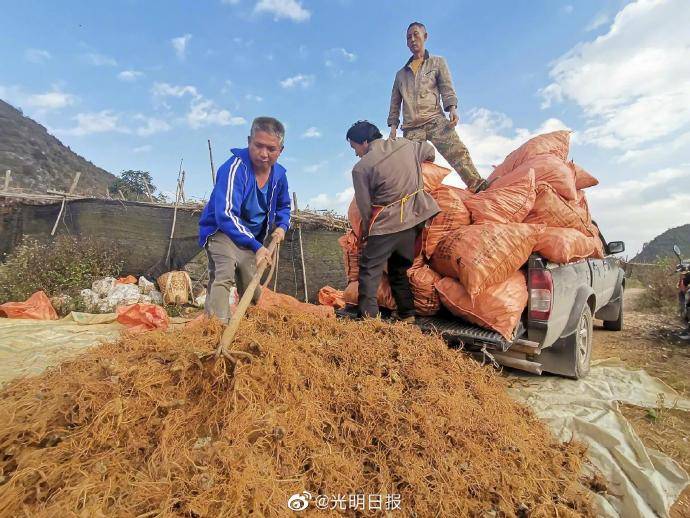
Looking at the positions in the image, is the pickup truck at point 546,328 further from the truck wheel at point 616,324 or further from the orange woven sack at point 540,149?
the truck wheel at point 616,324

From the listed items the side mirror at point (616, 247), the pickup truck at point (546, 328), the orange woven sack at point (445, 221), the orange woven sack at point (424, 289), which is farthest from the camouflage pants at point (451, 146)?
the side mirror at point (616, 247)

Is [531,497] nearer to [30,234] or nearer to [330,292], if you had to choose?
[330,292]

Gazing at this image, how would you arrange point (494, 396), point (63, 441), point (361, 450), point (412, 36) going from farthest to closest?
point (412, 36) < point (494, 396) < point (361, 450) < point (63, 441)

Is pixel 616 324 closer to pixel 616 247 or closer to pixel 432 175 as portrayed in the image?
pixel 616 247

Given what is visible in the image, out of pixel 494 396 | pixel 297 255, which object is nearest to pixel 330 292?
pixel 297 255

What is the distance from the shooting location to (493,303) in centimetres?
271

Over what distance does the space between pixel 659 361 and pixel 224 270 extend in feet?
16.9

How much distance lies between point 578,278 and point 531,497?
2.46 meters

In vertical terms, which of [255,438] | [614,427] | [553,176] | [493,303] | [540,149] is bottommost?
[614,427]

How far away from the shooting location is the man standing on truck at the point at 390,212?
304 cm

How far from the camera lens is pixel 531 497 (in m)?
1.61

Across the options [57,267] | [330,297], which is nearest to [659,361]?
[330,297]

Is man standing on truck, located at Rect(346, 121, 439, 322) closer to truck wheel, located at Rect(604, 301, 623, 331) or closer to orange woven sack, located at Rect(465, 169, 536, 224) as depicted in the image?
orange woven sack, located at Rect(465, 169, 536, 224)

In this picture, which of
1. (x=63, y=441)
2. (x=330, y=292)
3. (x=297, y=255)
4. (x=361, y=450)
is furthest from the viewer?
(x=297, y=255)
